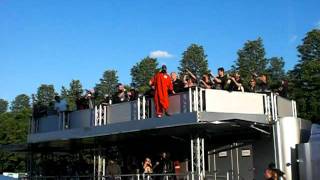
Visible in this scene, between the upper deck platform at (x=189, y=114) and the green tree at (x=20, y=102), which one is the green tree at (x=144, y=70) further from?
the upper deck platform at (x=189, y=114)

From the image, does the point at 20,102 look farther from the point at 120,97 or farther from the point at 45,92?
the point at 120,97

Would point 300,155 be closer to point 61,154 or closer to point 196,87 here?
point 196,87

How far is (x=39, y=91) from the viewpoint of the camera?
91.9 meters

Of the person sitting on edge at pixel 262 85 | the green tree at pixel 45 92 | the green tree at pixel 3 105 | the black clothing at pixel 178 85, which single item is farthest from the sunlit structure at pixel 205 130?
the green tree at pixel 3 105

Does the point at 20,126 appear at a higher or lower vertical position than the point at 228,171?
higher

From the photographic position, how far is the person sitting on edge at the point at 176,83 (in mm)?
15610

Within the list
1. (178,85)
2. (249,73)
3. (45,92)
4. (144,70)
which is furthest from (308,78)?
(45,92)

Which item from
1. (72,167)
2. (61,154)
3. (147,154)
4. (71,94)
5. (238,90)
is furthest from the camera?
(71,94)

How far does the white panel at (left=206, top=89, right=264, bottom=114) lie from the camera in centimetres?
1489

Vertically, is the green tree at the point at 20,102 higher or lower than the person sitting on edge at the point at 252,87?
higher

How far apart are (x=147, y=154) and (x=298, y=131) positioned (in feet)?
22.8

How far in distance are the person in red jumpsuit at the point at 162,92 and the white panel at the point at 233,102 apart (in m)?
1.29

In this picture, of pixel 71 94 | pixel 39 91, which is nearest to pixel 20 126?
pixel 71 94

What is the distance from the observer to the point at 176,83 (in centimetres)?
1588
